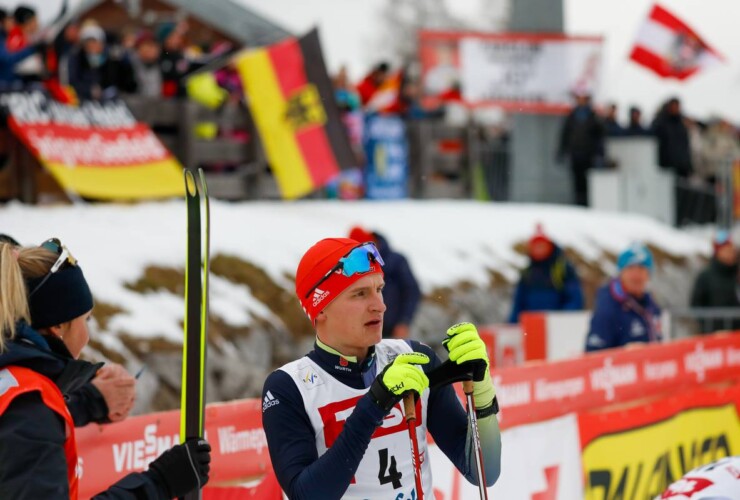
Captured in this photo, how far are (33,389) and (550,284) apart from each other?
8.81m

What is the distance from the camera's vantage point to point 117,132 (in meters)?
12.9

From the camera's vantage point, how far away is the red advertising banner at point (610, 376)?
6891 millimetres

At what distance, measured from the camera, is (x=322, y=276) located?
3826mm

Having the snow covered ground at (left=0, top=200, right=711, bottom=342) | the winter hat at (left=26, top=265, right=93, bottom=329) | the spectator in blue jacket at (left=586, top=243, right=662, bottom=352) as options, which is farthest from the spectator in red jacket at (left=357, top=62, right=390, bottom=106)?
the winter hat at (left=26, top=265, right=93, bottom=329)

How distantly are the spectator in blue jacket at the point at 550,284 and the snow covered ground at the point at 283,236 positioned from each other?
8.07 feet

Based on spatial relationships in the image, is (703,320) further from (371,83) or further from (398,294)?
(371,83)

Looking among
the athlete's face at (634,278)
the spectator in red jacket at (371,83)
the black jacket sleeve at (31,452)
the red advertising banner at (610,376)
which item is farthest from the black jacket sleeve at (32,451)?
the spectator in red jacket at (371,83)

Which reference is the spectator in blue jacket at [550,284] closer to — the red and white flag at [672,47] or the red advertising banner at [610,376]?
the red advertising banner at [610,376]

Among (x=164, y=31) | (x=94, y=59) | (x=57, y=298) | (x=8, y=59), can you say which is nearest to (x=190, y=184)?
(x=57, y=298)

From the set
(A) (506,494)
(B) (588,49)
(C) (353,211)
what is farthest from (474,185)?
(A) (506,494)

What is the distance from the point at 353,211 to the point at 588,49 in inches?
224

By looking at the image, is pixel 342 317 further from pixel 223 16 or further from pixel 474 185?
pixel 223 16

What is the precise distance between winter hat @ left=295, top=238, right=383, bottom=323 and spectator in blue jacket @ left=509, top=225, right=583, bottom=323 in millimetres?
7711

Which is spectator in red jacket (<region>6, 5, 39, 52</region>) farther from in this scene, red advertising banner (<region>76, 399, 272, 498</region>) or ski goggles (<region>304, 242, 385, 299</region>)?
ski goggles (<region>304, 242, 385, 299</region>)
